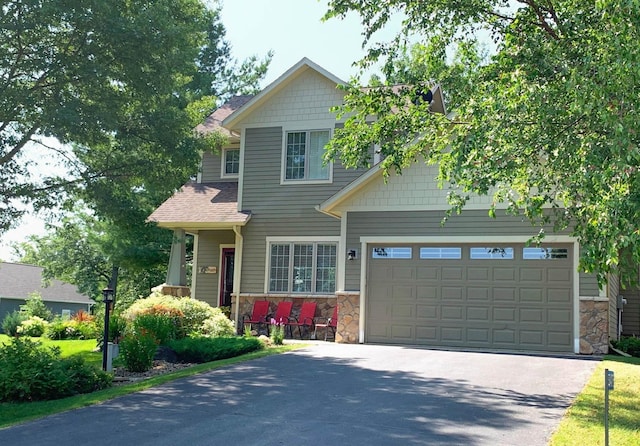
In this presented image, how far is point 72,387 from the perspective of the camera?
9.57 metres

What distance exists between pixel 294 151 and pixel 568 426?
13.0m

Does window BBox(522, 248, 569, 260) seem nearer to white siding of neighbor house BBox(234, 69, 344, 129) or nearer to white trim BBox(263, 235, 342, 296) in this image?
white trim BBox(263, 235, 342, 296)

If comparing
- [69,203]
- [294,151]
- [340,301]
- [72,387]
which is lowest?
[72,387]

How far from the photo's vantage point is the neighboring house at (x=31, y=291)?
39.0 meters

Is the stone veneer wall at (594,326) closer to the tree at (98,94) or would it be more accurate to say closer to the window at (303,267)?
the window at (303,267)

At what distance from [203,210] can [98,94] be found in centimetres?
671

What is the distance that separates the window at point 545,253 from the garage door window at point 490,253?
1.11 ft

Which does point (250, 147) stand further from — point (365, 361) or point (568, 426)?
point (568, 426)

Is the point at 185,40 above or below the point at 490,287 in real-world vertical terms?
above

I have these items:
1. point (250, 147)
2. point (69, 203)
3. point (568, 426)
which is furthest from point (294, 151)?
point (568, 426)

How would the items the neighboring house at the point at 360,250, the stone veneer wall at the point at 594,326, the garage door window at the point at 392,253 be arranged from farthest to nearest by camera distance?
the garage door window at the point at 392,253 < the neighboring house at the point at 360,250 < the stone veneer wall at the point at 594,326

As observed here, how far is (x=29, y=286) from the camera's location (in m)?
40.9

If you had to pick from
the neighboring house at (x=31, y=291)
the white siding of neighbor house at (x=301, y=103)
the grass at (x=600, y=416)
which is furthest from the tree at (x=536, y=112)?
the neighboring house at (x=31, y=291)

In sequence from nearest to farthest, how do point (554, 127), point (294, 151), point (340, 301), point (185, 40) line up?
1. point (554, 127)
2. point (185, 40)
3. point (340, 301)
4. point (294, 151)
